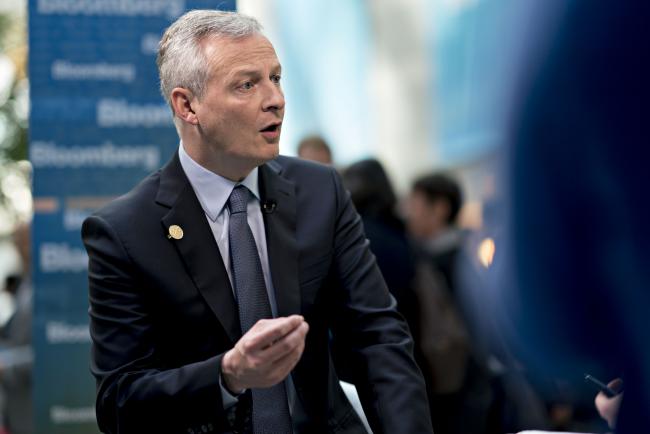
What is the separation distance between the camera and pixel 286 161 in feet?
7.61

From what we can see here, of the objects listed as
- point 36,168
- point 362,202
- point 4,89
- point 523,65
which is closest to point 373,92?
point 362,202

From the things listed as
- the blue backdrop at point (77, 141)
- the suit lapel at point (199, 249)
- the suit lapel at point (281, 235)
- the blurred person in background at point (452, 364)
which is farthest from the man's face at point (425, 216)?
the suit lapel at point (199, 249)

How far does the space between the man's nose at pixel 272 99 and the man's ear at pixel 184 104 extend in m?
0.16

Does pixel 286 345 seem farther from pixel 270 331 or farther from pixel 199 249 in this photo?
pixel 199 249

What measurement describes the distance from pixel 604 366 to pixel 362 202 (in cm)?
321

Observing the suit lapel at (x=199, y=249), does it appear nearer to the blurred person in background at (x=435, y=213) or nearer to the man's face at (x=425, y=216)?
the blurred person in background at (x=435, y=213)

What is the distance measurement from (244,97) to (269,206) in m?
0.25

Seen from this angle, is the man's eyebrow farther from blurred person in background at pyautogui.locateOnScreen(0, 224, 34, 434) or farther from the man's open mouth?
blurred person in background at pyautogui.locateOnScreen(0, 224, 34, 434)

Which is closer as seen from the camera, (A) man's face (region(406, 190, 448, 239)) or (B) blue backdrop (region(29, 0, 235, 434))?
(B) blue backdrop (region(29, 0, 235, 434))

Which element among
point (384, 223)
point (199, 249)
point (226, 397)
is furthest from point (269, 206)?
point (384, 223)

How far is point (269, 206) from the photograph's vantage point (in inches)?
86.0

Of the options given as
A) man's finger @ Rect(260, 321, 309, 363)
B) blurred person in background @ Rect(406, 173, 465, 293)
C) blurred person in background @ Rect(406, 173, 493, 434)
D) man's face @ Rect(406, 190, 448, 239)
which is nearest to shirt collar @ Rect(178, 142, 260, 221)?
man's finger @ Rect(260, 321, 309, 363)

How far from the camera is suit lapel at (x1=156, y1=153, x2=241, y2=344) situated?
2.05m

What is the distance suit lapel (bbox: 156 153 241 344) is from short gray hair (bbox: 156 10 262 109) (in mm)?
203
